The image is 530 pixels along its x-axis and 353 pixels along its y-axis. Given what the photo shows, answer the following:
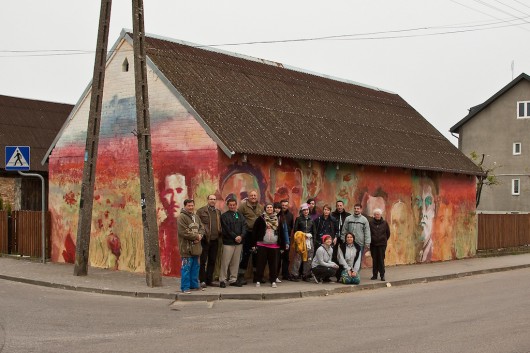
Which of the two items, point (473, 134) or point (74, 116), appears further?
point (473, 134)

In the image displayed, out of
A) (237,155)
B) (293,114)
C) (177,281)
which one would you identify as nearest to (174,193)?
(237,155)

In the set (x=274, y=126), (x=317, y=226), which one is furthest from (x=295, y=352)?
(x=274, y=126)

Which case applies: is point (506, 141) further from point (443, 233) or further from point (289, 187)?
point (289, 187)

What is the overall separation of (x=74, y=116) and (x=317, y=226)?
25.3 feet

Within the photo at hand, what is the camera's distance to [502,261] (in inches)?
970

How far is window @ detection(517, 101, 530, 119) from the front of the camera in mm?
45941

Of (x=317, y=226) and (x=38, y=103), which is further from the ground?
(x=38, y=103)

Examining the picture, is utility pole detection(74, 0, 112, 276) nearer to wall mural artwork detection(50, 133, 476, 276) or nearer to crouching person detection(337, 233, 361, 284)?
wall mural artwork detection(50, 133, 476, 276)

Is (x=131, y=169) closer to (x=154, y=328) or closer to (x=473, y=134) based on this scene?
(x=154, y=328)

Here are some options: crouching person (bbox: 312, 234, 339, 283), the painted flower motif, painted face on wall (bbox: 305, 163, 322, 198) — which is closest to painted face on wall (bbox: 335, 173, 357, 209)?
painted face on wall (bbox: 305, 163, 322, 198)

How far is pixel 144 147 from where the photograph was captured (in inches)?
603

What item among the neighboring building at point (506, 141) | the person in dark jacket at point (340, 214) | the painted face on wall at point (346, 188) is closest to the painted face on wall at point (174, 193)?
the person in dark jacket at point (340, 214)

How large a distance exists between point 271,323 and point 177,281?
5.55 metres

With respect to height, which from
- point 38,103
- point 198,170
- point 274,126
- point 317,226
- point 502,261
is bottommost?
point 502,261
